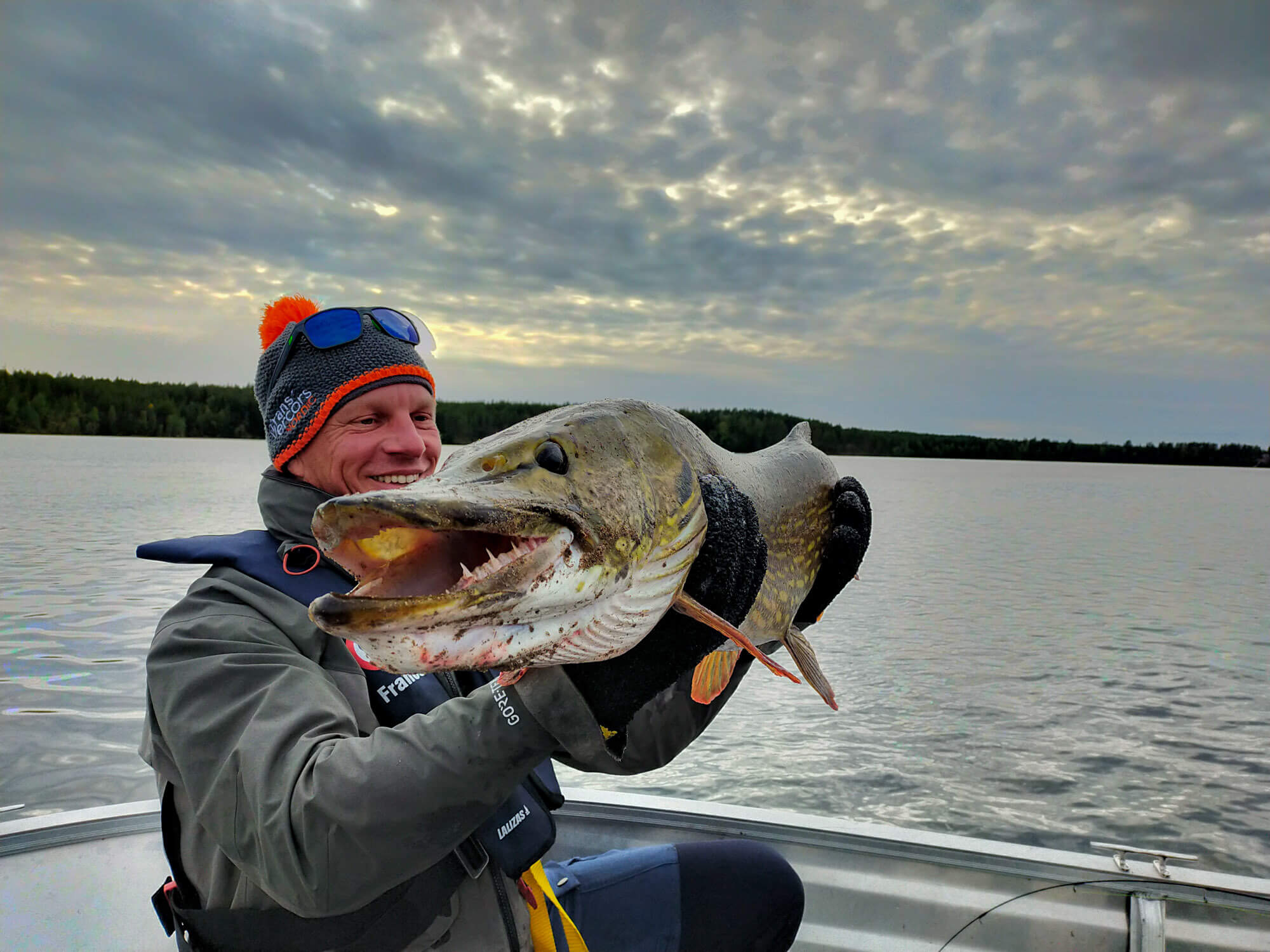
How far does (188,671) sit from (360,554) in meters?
0.65

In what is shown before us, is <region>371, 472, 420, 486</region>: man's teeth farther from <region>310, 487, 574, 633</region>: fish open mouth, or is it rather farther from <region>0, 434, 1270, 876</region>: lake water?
<region>0, 434, 1270, 876</region>: lake water

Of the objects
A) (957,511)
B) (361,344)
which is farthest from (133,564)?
(957,511)

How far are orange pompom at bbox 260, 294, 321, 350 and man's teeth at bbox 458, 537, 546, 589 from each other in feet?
5.51

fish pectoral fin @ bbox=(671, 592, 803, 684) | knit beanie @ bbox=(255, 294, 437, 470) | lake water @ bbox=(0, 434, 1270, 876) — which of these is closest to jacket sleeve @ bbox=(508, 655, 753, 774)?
fish pectoral fin @ bbox=(671, 592, 803, 684)

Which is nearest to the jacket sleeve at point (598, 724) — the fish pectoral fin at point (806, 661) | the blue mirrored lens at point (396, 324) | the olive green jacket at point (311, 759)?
the olive green jacket at point (311, 759)

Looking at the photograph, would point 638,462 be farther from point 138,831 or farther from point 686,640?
point 138,831

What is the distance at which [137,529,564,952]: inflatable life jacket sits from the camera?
1.56m

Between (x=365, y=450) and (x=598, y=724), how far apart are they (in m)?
1.13

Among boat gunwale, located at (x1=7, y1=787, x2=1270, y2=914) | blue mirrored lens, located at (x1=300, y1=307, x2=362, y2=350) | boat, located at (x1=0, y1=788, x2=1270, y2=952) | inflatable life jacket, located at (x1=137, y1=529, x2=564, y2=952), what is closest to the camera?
inflatable life jacket, located at (x1=137, y1=529, x2=564, y2=952)

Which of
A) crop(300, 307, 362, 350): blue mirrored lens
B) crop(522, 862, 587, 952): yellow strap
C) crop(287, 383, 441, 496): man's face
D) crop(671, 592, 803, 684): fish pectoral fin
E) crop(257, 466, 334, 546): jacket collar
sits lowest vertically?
crop(522, 862, 587, 952): yellow strap

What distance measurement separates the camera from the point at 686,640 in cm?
149

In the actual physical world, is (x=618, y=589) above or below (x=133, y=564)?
above

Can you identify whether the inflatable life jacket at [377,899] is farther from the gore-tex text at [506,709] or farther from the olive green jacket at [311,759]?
the gore-tex text at [506,709]

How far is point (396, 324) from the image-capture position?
238 centimetres
